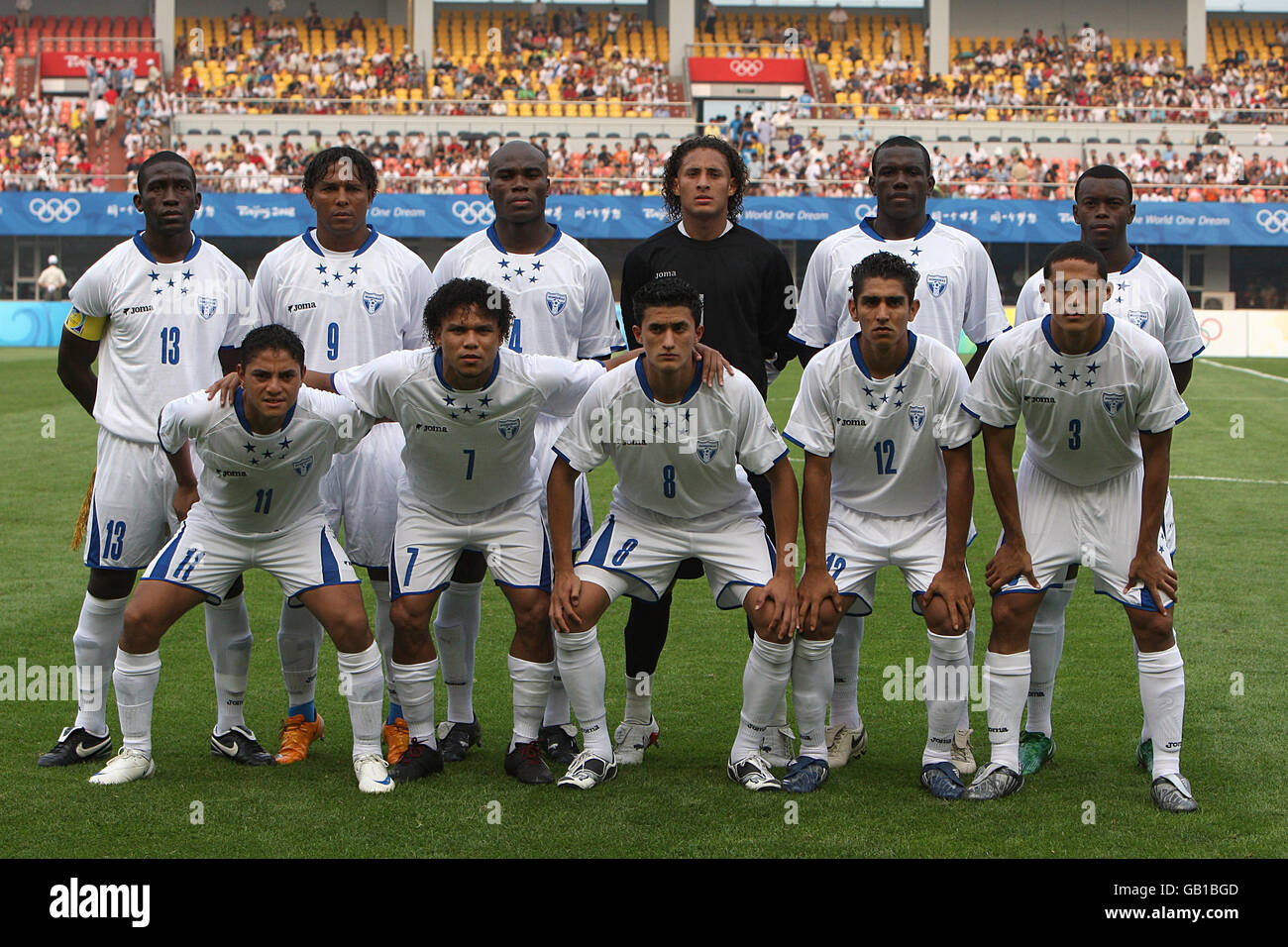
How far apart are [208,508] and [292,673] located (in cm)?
82

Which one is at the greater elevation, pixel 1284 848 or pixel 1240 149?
pixel 1240 149

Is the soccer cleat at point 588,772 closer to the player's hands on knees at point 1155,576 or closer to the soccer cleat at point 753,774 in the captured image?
the soccer cleat at point 753,774

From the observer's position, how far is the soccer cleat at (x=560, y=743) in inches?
223

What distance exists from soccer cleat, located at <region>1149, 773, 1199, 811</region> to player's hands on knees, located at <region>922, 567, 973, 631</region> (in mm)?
865

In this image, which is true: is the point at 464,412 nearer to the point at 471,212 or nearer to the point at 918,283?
the point at 918,283

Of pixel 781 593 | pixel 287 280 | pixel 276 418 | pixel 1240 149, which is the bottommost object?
pixel 781 593

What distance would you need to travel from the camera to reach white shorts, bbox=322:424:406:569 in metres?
5.84

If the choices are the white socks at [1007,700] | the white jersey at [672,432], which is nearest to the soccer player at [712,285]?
the white jersey at [672,432]

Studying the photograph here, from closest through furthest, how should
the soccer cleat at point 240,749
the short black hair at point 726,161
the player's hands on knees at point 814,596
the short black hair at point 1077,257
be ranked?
the short black hair at point 1077,257 → the player's hands on knees at point 814,596 → the soccer cleat at point 240,749 → the short black hair at point 726,161
